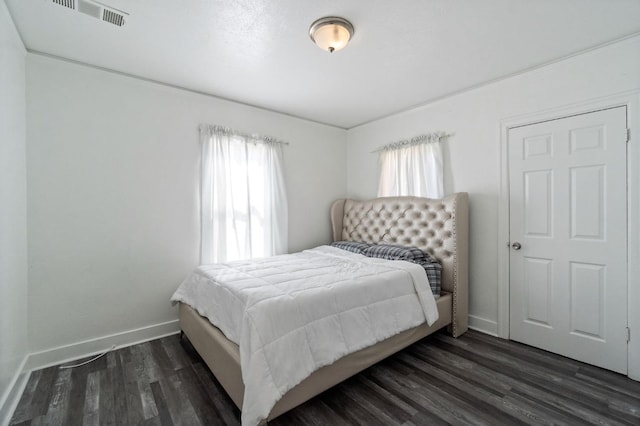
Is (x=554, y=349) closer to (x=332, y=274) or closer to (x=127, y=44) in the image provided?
(x=332, y=274)

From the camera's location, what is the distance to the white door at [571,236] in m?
2.12

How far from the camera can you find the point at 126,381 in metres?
2.03

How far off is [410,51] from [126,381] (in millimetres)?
3371

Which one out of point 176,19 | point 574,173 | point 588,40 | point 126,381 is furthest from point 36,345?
point 588,40

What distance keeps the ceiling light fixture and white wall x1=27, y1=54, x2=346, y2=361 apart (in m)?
1.69

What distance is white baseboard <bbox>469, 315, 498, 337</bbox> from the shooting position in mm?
2748

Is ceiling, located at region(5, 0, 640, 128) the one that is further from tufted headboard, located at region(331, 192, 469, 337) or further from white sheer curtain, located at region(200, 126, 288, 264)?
tufted headboard, located at region(331, 192, 469, 337)

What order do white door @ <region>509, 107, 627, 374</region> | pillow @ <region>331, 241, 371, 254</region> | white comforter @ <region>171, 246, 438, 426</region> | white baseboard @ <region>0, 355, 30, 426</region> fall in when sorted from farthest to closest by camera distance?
pillow @ <region>331, 241, 371, 254</region>
white door @ <region>509, 107, 627, 374</region>
white baseboard @ <region>0, 355, 30, 426</region>
white comforter @ <region>171, 246, 438, 426</region>

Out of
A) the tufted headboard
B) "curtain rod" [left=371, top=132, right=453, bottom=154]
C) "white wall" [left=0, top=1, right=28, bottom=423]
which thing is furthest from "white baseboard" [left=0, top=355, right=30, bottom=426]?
"curtain rod" [left=371, top=132, right=453, bottom=154]

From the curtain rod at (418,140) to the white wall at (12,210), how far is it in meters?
3.54

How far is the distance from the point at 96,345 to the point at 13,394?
63cm

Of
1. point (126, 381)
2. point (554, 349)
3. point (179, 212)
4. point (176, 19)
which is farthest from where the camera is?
point (179, 212)

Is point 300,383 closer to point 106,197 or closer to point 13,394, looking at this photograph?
point 13,394

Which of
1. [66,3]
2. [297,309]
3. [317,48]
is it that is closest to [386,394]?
[297,309]
